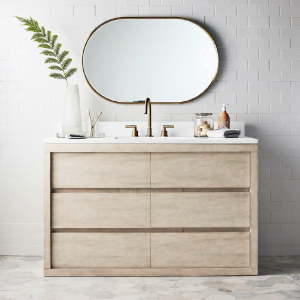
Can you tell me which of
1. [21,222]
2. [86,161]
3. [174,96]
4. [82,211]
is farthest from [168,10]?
[21,222]

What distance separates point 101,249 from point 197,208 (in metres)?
0.70

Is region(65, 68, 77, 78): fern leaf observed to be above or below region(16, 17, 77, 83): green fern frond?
below

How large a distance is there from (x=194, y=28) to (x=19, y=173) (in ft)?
5.87

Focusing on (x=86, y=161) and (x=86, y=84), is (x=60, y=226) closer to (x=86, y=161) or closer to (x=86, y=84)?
(x=86, y=161)

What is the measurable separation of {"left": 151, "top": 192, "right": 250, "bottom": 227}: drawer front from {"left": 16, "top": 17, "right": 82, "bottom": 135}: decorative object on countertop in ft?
2.76

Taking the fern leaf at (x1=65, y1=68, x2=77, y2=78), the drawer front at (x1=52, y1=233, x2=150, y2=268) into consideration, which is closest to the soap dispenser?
the drawer front at (x1=52, y1=233, x2=150, y2=268)

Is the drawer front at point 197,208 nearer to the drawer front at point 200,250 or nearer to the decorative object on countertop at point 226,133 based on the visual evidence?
the drawer front at point 200,250

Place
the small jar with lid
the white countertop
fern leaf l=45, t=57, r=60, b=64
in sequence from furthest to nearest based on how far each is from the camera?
fern leaf l=45, t=57, r=60, b=64
the small jar with lid
the white countertop

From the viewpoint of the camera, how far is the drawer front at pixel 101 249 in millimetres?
2820

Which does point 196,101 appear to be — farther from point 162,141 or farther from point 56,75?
point 56,75

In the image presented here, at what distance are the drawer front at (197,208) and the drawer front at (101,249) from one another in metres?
0.18

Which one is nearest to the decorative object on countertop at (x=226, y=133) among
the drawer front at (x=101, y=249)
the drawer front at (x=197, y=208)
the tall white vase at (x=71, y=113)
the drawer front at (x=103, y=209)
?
the drawer front at (x=197, y=208)

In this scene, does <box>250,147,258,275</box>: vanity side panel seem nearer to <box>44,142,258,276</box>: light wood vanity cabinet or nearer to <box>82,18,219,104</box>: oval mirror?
<box>44,142,258,276</box>: light wood vanity cabinet

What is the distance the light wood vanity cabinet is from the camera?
2.80 m
